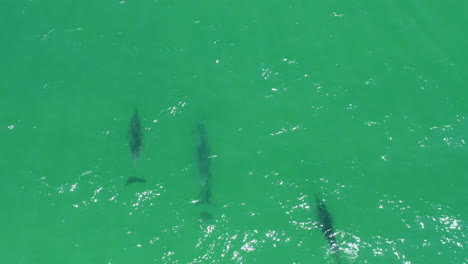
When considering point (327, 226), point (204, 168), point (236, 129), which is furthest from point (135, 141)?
point (327, 226)

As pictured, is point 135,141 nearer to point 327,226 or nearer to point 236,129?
point 236,129

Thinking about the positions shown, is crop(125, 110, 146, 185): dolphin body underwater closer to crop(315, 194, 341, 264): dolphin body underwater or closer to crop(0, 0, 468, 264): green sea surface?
crop(0, 0, 468, 264): green sea surface

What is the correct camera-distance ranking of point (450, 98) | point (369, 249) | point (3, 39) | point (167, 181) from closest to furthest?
point (369, 249) → point (167, 181) → point (450, 98) → point (3, 39)

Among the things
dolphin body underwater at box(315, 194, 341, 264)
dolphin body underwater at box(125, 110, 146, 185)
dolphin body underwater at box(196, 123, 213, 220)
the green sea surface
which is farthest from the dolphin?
dolphin body underwater at box(315, 194, 341, 264)

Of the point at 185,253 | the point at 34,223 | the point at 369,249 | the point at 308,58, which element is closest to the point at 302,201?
the point at 369,249

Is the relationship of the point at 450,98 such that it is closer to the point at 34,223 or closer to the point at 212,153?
the point at 212,153

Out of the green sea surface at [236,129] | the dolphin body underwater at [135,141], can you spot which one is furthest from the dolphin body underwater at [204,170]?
the dolphin body underwater at [135,141]
